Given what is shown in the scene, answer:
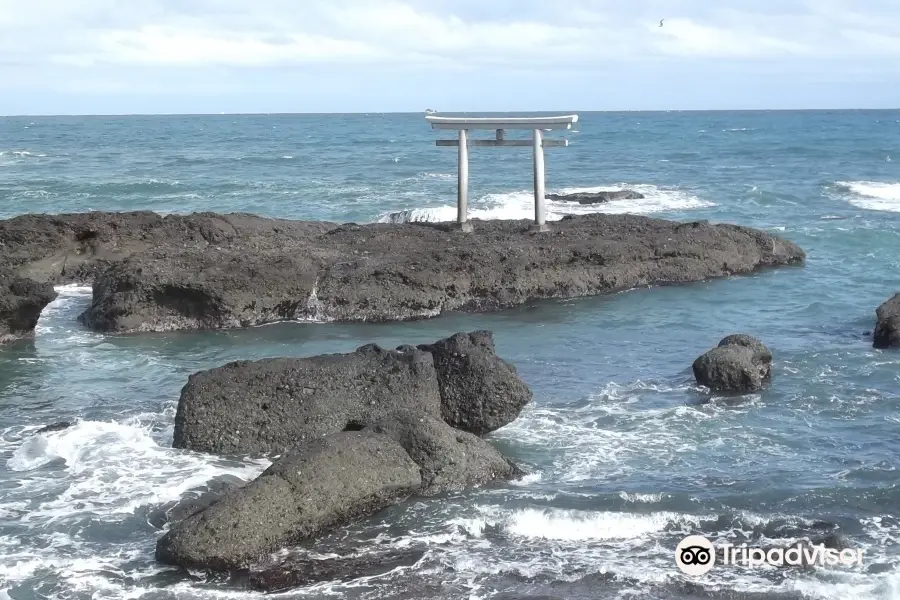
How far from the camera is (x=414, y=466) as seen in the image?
31.0ft

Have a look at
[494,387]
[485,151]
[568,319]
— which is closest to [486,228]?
[568,319]

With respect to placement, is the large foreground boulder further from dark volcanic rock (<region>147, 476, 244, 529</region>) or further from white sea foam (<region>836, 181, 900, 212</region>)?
white sea foam (<region>836, 181, 900, 212</region>)

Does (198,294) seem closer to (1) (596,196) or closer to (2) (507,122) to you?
(2) (507,122)

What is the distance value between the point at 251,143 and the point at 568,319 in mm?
62435

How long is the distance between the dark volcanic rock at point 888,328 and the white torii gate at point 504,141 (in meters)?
7.17

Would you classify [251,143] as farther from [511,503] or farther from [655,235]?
[511,503]

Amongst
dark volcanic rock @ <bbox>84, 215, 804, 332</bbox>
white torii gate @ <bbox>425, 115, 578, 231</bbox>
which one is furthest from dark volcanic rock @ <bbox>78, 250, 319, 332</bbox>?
white torii gate @ <bbox>425, 115, 578, 231</bbox>

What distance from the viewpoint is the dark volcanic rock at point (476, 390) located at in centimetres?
1141

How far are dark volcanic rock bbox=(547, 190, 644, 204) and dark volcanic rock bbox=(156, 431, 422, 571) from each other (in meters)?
22.6

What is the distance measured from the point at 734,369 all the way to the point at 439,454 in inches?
199

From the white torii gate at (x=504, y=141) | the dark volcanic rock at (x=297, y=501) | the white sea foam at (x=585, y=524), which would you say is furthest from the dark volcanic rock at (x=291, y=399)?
the white torii gate at (x=504, y=141)

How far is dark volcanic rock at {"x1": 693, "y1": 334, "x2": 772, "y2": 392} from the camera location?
13047mm

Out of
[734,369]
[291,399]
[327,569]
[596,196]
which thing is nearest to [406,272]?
[734,369]

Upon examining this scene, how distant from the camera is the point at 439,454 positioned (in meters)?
9.72
